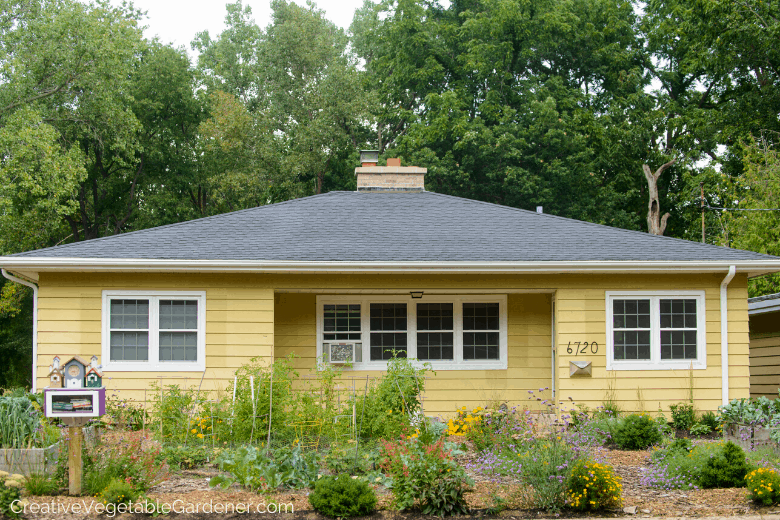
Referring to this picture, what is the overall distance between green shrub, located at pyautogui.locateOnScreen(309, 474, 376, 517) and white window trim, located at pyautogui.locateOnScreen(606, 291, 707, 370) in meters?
6.51

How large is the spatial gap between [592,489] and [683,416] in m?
5.65

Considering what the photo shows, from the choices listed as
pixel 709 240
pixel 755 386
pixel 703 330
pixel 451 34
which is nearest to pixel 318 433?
pixel 703 330

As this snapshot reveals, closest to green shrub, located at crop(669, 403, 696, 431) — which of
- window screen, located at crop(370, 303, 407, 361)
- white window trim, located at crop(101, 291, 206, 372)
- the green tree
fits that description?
window screen, located at crop(370, 303, 407, 361)

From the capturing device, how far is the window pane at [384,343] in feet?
38.5

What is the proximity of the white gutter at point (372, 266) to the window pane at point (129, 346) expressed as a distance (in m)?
1.04

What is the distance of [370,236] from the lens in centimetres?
1191

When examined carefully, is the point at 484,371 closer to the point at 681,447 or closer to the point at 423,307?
the point at 423,307

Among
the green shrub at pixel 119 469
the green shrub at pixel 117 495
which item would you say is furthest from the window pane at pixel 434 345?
the green shrub at pixel 117 495

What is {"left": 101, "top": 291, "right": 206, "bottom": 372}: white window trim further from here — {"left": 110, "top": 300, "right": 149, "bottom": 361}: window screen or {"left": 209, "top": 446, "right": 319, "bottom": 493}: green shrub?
{"left": 209, "top": 446, "right": 319, "bottom": 493}: green shrub

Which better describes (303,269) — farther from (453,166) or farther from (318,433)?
(453,166)

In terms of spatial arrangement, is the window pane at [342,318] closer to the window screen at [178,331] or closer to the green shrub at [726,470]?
the window screen at [178,331]

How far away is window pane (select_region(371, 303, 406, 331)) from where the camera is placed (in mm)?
11797

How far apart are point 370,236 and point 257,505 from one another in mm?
6450

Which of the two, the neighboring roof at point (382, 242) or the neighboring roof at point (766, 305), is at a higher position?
the neighboring roof at point (382, 242)
